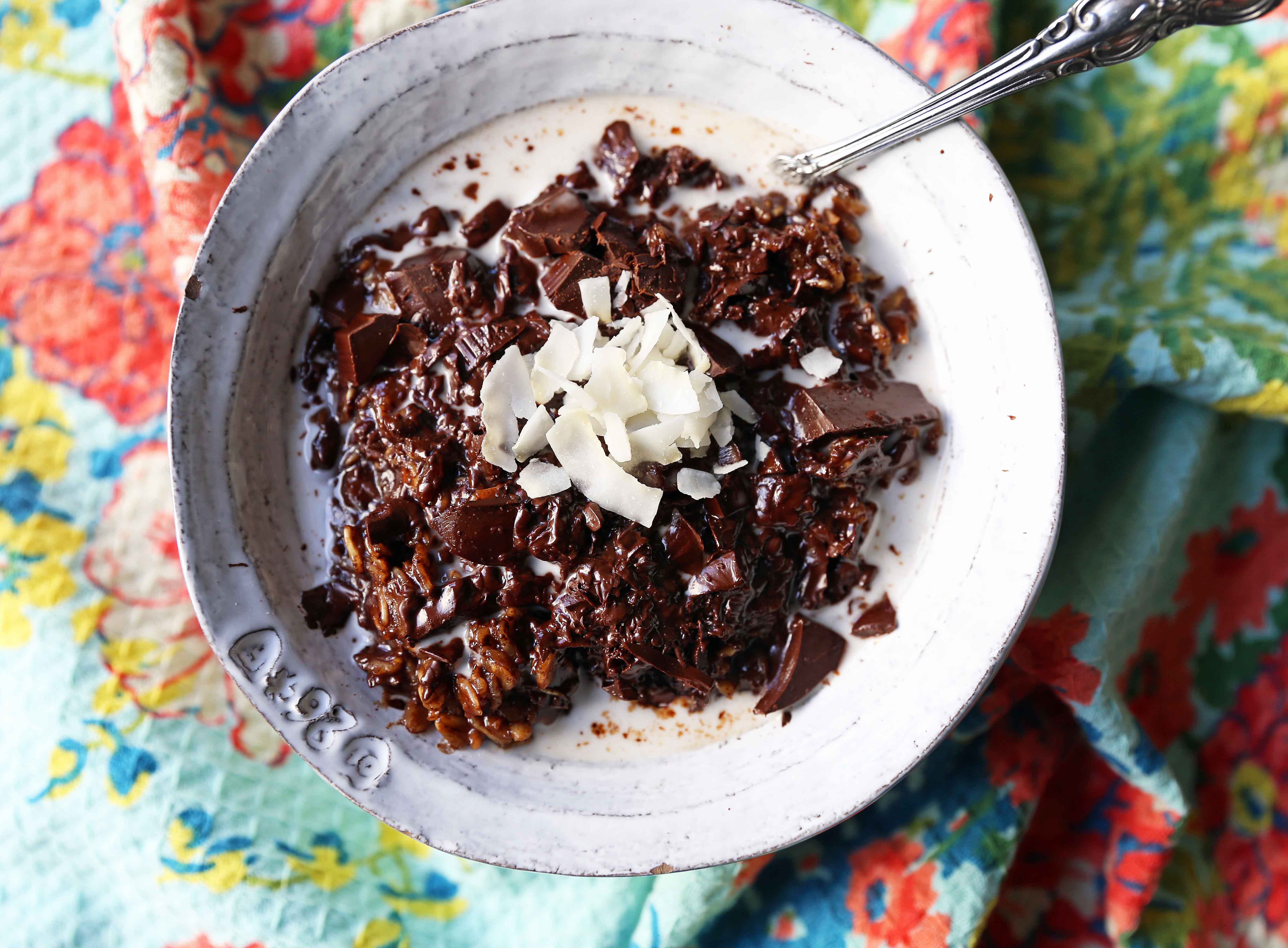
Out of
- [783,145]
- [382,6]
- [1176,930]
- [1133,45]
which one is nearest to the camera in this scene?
[1133,45]

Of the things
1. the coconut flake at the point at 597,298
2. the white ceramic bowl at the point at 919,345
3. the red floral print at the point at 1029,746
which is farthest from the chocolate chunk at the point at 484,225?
the red floral print at the point at 1029,746

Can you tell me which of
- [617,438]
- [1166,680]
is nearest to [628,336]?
[617,438]

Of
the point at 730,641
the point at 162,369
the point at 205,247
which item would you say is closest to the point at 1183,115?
the point at 730,641

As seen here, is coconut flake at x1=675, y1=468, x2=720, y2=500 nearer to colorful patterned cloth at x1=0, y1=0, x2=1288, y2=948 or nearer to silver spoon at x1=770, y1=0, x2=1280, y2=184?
silver spoon at x1=770, y1=0, x2=1280, y2=184

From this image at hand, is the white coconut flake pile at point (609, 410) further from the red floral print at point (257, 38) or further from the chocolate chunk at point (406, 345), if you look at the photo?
the red floral print at point (257, 38)

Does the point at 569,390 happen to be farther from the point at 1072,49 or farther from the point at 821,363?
the point at 1072,49

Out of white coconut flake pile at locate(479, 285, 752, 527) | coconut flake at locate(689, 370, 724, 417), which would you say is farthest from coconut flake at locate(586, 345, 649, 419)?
coconut flake at locate(689, 370, 724, 417)

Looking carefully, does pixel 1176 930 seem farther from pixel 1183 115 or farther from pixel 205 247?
pixel 205 247
